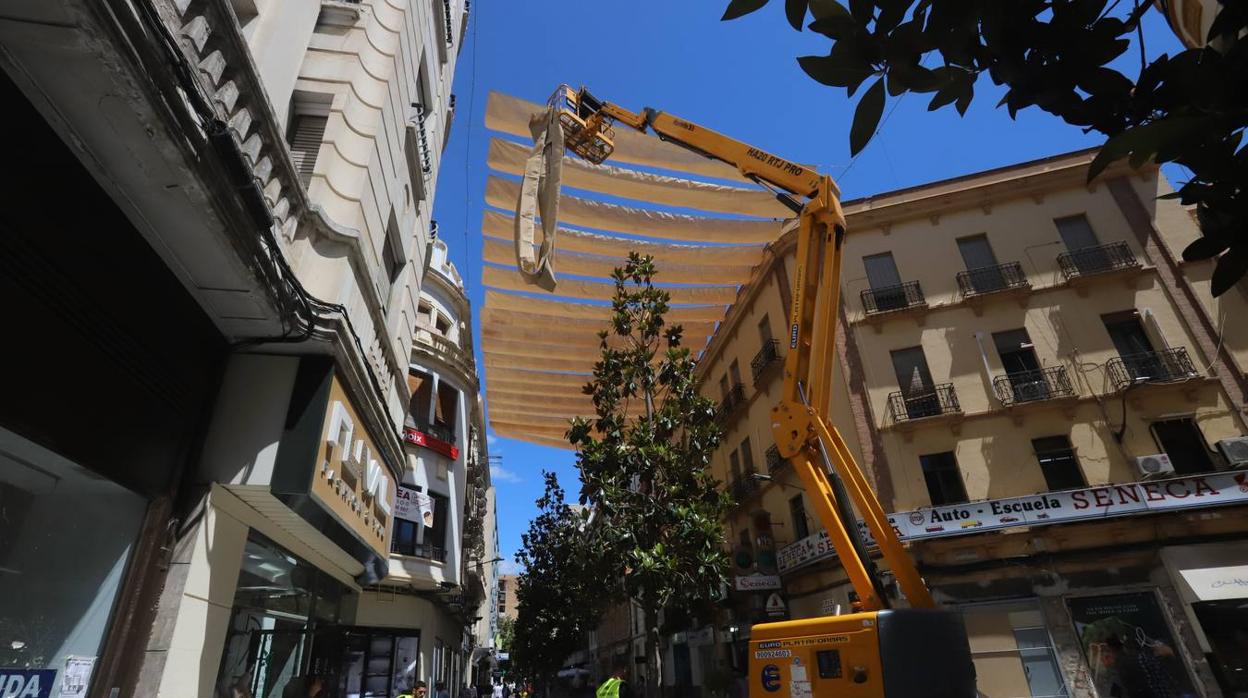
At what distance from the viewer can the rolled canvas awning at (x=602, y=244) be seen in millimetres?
16578

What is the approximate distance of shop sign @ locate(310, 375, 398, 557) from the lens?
577 cm

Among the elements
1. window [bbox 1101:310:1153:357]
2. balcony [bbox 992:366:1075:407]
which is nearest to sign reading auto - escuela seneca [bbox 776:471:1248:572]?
balcony [bbox 992:366:1075:407]

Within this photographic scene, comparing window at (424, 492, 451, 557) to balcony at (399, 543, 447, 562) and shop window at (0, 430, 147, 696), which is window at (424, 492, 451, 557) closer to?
balcony at (399, 543, 447, 562)

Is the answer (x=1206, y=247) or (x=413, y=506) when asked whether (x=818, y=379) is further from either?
(x=413, y=506)

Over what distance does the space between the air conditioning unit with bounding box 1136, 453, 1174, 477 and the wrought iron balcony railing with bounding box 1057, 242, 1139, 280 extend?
4864 millimetres

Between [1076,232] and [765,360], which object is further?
[765,360]

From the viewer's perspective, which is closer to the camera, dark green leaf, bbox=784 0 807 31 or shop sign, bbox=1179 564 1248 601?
dark green leaf, bbox=784 0 807 31

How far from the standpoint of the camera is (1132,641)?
12.3 metres

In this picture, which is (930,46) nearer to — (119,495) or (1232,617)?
(119,495)

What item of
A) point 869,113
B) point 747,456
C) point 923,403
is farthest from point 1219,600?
point 869,113

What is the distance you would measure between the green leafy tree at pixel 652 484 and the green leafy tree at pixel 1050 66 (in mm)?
10179

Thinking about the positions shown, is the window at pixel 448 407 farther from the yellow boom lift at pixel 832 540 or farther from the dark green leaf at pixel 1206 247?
the dark green leaf at pixel 1206 247

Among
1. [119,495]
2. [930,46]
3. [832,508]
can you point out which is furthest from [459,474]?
[930,46]

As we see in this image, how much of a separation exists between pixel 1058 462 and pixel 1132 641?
3839 mm
